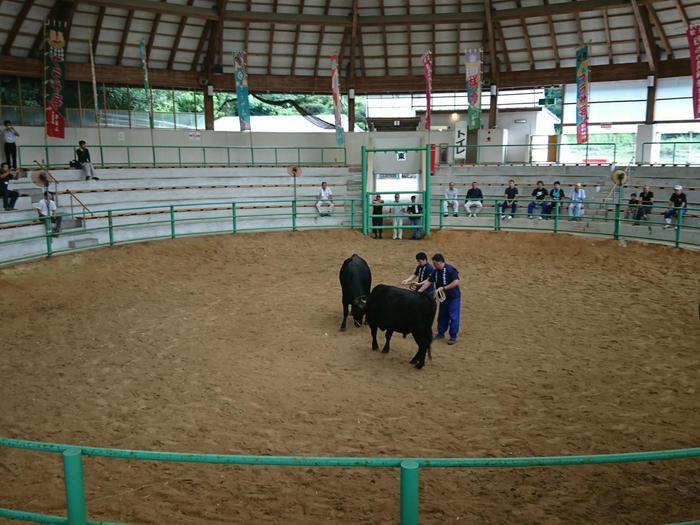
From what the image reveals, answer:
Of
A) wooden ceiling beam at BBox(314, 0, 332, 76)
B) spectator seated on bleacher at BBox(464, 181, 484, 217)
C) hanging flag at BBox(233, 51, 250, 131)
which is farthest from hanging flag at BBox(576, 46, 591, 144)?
hanging flag at BBox(233, 51, 250, 131)

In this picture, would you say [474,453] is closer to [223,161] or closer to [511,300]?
[511,300]

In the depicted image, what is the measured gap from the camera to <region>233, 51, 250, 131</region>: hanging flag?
22.3 m

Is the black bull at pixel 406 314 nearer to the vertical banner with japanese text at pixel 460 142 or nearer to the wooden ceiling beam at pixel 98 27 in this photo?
the vertical banner with japanese text at pixel 460 142

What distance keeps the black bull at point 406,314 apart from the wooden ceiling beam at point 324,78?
1996cm

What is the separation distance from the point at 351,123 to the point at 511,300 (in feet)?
58.5

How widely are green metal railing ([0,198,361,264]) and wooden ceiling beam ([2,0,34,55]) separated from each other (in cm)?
942

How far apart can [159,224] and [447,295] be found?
10.9 meters

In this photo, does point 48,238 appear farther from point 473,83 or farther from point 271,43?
point 473,83

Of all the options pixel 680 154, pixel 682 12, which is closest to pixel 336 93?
pixel 682 12

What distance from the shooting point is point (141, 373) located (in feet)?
26.0

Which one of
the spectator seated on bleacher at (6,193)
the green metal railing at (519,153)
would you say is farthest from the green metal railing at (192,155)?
the spectator seated on bleacher at (6,193)

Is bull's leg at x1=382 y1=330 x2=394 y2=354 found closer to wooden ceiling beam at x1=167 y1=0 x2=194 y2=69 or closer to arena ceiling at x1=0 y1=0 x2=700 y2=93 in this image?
arena ceiling at x1=0 y1=0 x2=700 y2=93

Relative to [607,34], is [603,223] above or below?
below

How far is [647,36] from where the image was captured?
914 inches
